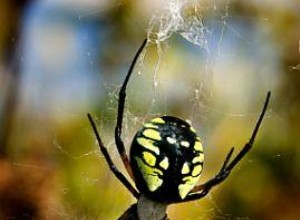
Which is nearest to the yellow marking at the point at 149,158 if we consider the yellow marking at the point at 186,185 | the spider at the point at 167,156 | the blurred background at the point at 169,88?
the spider at the point at 167,156

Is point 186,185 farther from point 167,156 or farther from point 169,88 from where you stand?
point 169,88

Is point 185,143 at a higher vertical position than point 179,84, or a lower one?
higher

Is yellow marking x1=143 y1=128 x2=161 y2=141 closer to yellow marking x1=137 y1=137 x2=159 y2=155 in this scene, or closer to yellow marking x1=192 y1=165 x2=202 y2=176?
yellow marking x1=137 y1=137 x2=159 y2=155

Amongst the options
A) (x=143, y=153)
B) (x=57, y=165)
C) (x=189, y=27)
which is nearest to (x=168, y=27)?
(x=189, y=27)

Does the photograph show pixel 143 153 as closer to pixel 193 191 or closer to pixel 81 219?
pixel 193 191

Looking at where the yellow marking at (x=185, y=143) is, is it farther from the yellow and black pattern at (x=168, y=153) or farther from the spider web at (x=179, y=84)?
the spider web at (x=179, y=84)

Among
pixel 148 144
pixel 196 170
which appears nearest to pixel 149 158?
pixel 148 144

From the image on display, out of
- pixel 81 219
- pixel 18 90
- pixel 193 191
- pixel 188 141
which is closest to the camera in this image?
pixel 188 141
